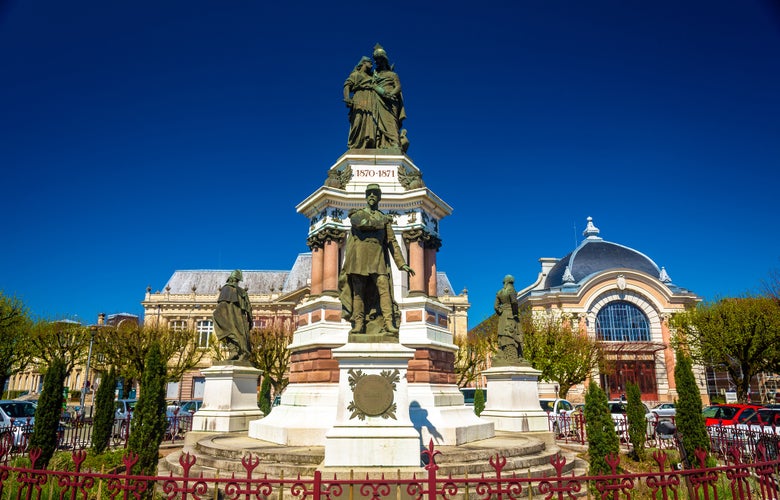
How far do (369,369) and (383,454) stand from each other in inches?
44.9

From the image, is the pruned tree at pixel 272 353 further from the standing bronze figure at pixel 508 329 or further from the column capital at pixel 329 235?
the standing bronze figure at pixel 508 329

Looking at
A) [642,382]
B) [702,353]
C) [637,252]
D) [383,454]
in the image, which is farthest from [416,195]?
[637,252]

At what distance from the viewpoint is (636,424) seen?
1284 centimetres

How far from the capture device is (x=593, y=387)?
33.2 feet

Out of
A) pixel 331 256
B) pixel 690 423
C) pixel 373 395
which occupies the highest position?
pixel 331 256

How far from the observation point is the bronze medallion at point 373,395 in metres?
6.98

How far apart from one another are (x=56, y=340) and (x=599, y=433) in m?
34.2

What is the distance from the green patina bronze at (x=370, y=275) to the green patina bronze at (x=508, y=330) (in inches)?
278

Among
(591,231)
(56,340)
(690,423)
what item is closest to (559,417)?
(690,423)

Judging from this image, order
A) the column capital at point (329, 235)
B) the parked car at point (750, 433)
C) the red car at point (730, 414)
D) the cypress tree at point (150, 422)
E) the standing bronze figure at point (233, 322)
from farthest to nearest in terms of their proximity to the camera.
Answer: the red car at point (730, 414) < the standing bronze figure at point (233, 322) < the column capital at point (329, 235) < the parked car at point (750, 433) < the cypress tree at point (150, 422)

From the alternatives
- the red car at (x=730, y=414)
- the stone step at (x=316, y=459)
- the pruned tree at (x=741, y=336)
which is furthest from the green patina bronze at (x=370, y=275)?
the pruned tree at (x=741, y=336)

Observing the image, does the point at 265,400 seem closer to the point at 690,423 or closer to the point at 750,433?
the point at 690,423

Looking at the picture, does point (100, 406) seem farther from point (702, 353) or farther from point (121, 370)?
point (702, 353)

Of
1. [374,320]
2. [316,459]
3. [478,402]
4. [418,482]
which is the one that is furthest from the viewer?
[478,402]
